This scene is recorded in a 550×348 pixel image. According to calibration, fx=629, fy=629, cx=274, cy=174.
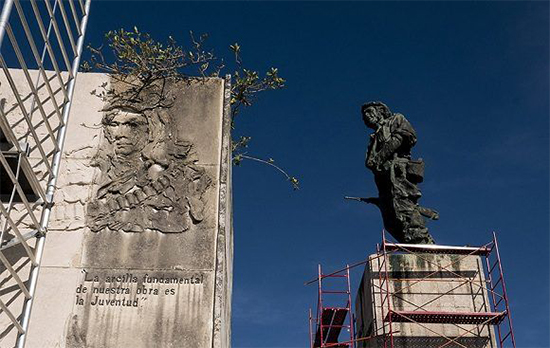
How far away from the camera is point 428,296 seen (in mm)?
9492

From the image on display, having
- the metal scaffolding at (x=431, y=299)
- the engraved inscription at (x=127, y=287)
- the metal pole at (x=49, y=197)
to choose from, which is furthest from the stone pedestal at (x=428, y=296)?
the metal pole at (x=49, y=197)

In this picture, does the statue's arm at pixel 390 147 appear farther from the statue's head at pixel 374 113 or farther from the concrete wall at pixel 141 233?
the concrete wall at pixel 141 233

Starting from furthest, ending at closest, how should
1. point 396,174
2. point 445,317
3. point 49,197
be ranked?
point 396,174 < point 445,317 < point 49,197

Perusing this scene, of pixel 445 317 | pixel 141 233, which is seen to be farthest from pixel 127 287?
pixel 445 317

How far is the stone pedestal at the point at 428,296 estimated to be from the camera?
9.12 meters

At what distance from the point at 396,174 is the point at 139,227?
19.9 ft

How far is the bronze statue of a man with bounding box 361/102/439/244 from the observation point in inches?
420

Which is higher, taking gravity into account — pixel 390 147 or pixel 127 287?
pixel 390 147

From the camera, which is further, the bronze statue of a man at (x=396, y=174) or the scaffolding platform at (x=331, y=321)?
the scaffolding platform at (x=331, y=321)

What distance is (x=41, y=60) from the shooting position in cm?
442

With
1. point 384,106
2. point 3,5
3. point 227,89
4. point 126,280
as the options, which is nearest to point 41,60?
point 3,5

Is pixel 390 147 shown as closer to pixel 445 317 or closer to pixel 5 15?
pixel 445 317

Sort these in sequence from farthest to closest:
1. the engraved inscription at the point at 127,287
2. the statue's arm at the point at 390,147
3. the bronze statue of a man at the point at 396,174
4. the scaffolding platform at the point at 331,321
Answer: the scaffolding platform at the point at 331,321
the statue's arm at the point at 390,147
the bronze statue of a man at the point at 396,174
the engraved inscription at the point at 127,287

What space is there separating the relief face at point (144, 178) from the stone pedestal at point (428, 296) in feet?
13.0
